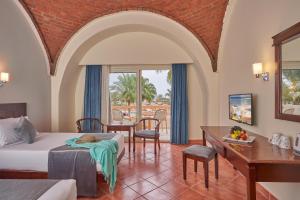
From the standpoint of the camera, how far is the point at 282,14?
6.99ft

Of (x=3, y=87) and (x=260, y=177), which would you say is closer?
(x=260, y=177)

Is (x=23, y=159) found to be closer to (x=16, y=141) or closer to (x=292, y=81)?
(x=16, y=141)

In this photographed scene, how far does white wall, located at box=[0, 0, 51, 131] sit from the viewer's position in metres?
3.33

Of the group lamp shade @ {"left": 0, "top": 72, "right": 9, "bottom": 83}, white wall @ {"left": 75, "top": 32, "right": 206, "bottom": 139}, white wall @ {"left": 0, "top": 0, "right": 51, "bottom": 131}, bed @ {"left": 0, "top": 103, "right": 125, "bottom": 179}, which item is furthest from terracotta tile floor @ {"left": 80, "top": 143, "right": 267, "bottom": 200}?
lamp shade @ {"left": 0, "top": 72, "right": 9, "bottom": 83}

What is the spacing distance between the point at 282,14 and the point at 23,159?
12.1ft

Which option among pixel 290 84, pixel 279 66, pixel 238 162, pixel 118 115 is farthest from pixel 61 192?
pixel 118 115

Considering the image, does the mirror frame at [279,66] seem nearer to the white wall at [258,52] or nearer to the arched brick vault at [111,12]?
the white wall at [258,52]

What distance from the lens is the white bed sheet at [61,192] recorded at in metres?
1.47

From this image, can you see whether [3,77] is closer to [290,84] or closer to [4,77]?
[4,77]

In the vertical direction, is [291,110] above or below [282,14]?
below

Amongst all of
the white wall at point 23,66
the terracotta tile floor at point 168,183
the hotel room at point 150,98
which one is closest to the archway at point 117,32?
the hotel room at point 150,98

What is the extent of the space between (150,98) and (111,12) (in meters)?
2.42

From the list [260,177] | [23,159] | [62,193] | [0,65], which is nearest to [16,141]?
[23,159]

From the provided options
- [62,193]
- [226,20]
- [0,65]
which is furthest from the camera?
[226,20]
